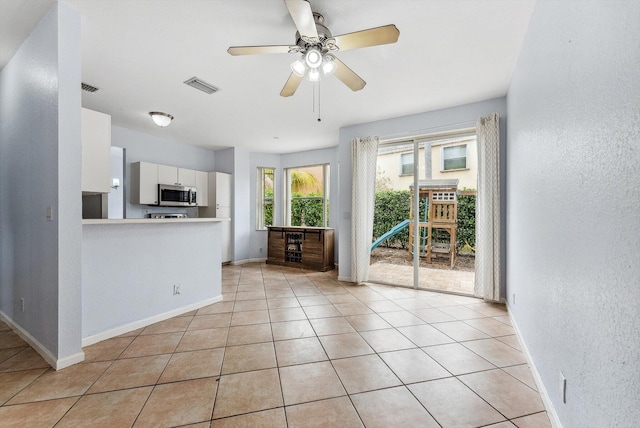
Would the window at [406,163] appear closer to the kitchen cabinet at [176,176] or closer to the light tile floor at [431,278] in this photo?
the light tile floor at [431,278]

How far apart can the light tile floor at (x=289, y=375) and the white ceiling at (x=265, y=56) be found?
264 centimetres

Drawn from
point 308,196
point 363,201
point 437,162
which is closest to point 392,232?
point 363,201

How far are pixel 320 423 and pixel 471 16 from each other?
9.58 feet

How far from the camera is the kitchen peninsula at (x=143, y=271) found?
93.7 inches

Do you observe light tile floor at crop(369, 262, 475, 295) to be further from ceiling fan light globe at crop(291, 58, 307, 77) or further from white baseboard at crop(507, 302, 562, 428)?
ceiling fan light globe at crop(291, 58, 307, 77)

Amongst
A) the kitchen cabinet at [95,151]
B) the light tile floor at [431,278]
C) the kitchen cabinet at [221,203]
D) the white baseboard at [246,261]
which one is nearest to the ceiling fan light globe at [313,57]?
the kitchen cabinet at [95,151]

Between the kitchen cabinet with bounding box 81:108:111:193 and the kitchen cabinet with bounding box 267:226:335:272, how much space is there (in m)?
3.64

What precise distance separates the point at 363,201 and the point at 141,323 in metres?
3.29

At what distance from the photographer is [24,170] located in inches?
96.0

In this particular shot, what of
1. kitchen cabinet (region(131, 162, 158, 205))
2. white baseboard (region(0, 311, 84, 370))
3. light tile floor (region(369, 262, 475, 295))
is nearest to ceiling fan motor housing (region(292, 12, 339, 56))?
white baseboard (region(0, 311, 84, 370))

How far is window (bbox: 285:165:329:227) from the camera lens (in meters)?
6.31

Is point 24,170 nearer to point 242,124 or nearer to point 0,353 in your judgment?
point 0,353

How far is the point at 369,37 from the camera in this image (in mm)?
1840

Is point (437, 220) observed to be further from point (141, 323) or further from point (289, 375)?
point (141, 323)
